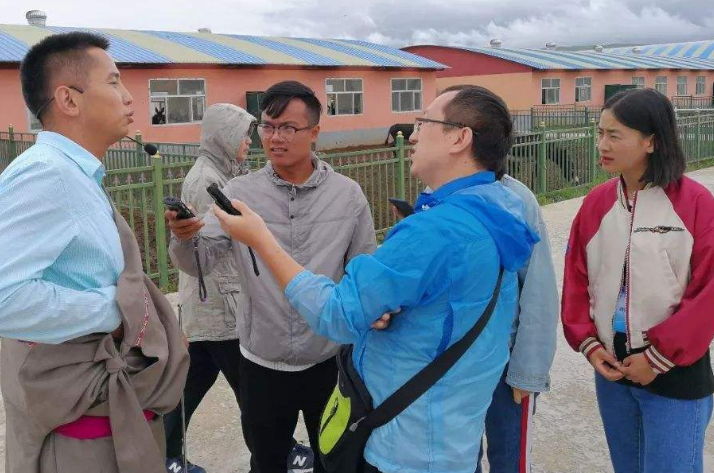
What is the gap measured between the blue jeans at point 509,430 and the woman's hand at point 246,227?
1.17m

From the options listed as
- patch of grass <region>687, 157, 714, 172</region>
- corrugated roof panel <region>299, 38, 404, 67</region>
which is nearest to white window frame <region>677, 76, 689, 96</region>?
corrugated roof panel <region>299, 38, 404, 67</region>

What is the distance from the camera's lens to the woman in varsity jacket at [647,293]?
2.24 metres

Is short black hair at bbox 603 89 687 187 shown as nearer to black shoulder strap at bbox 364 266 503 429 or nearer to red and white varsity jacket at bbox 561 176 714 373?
red and white varsity jacket at bbox 561 176 714 373

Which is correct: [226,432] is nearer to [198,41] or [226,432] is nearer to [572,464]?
[572,464]

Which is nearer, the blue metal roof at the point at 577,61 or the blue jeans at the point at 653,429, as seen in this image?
the blue jeans at the point at 653,429

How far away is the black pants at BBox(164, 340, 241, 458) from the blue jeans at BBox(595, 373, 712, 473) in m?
1.66

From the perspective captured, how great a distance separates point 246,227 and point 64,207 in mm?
463

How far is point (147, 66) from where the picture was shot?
1914 cm

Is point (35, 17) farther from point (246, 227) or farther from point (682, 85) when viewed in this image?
point (682, 85)

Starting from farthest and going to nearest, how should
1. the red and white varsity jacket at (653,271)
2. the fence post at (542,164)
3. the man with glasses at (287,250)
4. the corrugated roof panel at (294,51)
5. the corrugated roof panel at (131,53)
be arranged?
the corrugated roof panel at (294,51), the corrugated roof panel at (131,53), the fence post at (542,164), the man with glasses at (287,250), the red and white varsity jacket at (653,271)

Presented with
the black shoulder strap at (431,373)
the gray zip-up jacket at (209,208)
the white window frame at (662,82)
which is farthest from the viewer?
the white window frame at (662,82)

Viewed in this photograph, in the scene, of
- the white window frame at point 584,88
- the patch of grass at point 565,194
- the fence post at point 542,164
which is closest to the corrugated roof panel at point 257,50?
Answer: the patch of grass at point 565,194

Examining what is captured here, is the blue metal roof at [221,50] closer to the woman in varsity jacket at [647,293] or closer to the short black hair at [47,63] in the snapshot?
the short black hair at [47,63]

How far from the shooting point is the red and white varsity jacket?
221 centimetres
